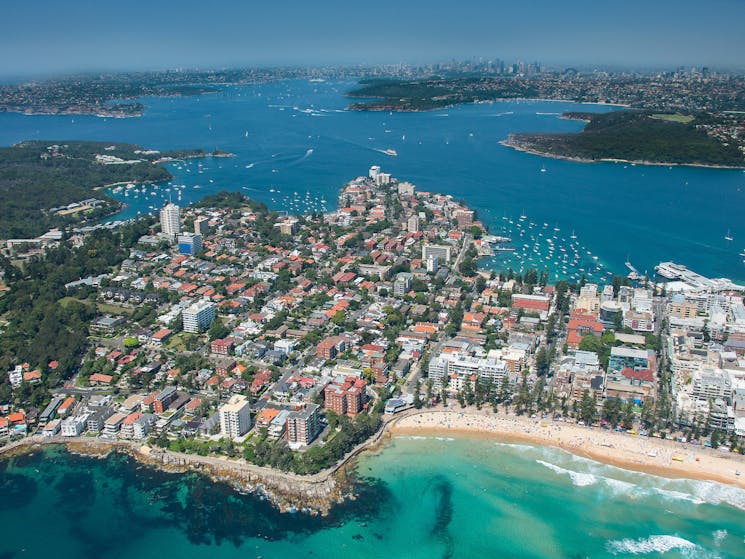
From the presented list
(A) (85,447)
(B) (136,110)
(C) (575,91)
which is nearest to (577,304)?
(A) (85,447)

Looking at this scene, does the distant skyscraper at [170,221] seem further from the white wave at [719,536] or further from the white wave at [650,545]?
the white wave at [719,536]

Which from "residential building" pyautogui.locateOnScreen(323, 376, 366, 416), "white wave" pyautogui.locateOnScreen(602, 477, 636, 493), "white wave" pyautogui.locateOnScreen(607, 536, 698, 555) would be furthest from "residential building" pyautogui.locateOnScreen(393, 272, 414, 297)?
"white wave" pyautogui.locateOnScreen(607, 536, 698, 555)

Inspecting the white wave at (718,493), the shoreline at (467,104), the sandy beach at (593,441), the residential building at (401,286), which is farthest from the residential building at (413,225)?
the shoreline at (467,104)

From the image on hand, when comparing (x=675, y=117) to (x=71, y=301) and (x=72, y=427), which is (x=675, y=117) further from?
(x=72, y=427)

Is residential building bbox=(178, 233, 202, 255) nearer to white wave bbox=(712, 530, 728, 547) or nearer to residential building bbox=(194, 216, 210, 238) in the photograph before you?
residential building bbox=(194, 216, 210, 238)

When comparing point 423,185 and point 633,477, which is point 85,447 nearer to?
point 633,477
